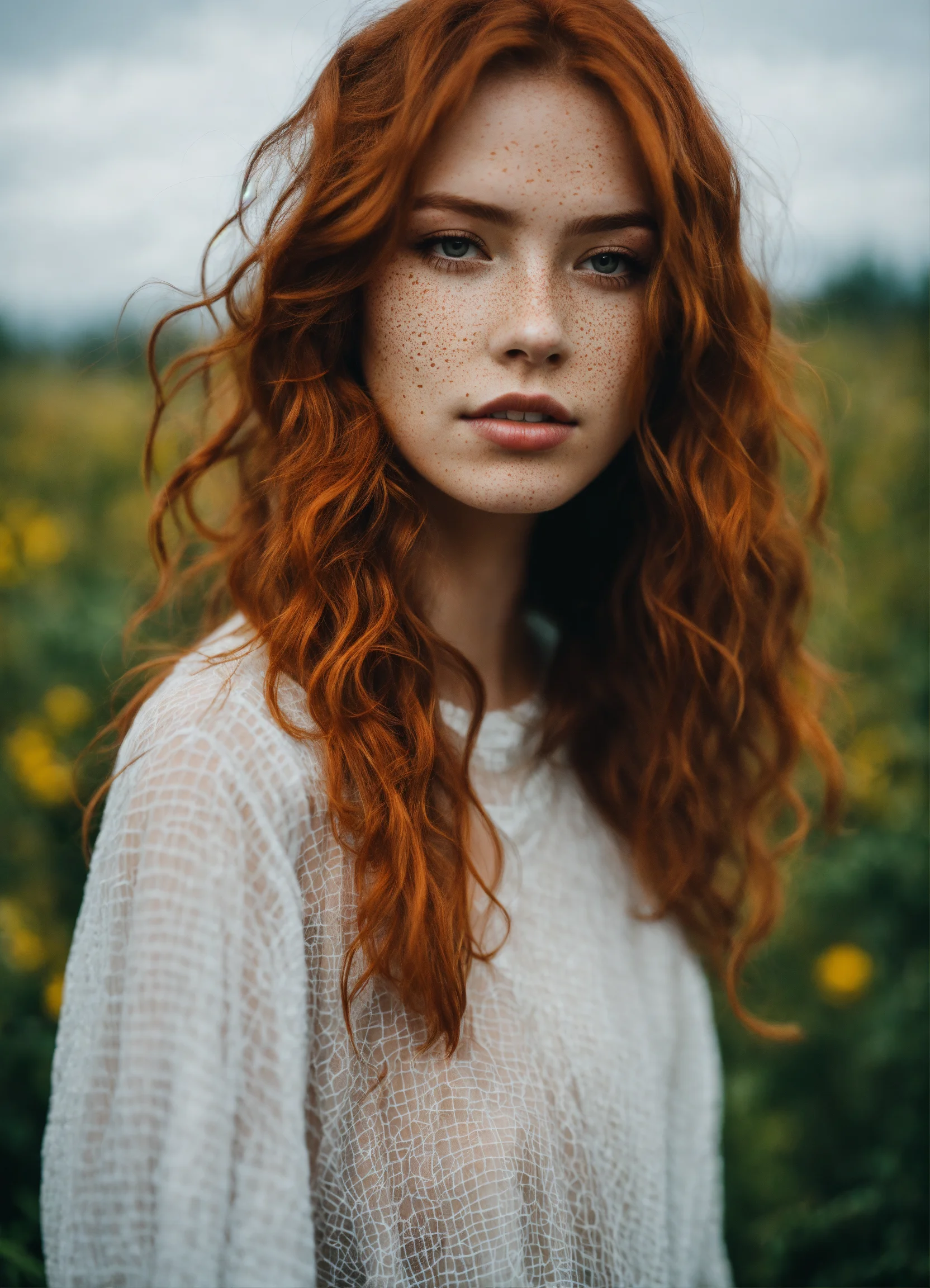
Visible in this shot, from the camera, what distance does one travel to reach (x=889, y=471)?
2361mm

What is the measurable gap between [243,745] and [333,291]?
49 cm

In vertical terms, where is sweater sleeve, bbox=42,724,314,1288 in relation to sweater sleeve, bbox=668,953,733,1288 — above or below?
above

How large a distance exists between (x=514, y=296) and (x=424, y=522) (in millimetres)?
275

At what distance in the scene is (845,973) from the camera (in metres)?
1.86

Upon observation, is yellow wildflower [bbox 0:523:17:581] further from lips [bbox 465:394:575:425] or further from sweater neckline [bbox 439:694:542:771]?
lips [bbox 465:394:575:425]

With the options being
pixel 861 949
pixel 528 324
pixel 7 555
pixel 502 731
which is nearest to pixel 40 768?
pixel 7 555

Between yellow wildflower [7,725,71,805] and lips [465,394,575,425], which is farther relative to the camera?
yellow wildflower [7,725,71,805]

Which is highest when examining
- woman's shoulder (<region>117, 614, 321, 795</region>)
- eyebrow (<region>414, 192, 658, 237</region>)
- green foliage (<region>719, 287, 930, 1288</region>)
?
eyebrow (<region>414, 192, 658, 237</region>)

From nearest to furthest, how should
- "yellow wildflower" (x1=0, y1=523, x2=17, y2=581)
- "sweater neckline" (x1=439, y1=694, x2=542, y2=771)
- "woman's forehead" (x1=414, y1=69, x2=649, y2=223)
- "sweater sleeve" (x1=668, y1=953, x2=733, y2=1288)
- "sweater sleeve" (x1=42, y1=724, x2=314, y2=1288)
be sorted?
"sweater sleeve" (x1=42, y1=724, x2=314, y2=1288), "woman's forehead" (x1=414, y1=69, x2=649, y2=223), "sweater neckline" (x1=439, y1=694, x2=542, y2=771), "sweater sleeve" (x1=668, y1=953, x2=733, y2=1288), "yellow wildflower" (x1=0, y1=523, x2=17, y2=581)

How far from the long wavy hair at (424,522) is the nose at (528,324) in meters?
0.14

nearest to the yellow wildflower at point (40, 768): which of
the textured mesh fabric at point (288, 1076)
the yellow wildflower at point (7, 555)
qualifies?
the yellow wildflower at point (7, 555)

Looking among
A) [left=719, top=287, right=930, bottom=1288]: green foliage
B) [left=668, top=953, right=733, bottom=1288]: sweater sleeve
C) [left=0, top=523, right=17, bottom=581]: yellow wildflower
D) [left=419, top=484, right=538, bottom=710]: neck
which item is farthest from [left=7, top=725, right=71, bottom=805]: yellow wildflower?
[left=719, top=287, right=930, bottom=1288]: green foliage

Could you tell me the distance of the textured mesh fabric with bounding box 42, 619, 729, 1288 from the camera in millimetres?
870

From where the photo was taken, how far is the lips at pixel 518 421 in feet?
3.36
